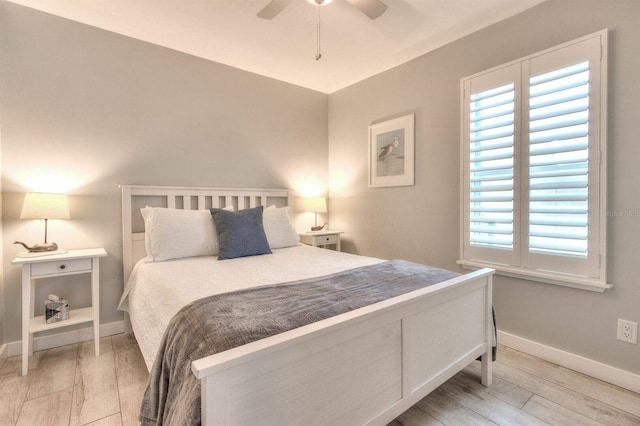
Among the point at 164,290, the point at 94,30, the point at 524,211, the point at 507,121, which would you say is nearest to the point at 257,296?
the point at 164,290

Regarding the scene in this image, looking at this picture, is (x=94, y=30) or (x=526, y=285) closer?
(x=526, y=285)

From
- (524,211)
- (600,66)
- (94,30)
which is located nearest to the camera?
(600,66)

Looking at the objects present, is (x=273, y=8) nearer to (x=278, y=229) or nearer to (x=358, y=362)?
(x=278, y=229)

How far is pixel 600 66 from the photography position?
1.83 m

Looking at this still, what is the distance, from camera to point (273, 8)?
183 cm

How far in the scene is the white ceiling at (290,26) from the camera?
2.17 m

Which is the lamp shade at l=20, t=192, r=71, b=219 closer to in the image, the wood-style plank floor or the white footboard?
the wood-style plank floor

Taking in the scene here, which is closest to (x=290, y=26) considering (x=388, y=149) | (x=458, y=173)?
(x=388, y=149)

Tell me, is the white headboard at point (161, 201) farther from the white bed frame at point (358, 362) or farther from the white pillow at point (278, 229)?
the white bed frame at point (358, 362)

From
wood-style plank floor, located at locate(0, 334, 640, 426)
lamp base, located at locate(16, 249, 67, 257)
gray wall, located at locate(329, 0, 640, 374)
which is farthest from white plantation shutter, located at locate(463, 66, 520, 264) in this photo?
lamp base, located at locate(16, 249, 67, 257)

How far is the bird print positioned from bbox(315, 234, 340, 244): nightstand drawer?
1.05m

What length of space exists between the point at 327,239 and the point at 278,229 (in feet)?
2.84

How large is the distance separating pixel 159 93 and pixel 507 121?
2.92 m

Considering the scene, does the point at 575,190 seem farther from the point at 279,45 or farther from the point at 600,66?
the point at 279,45
